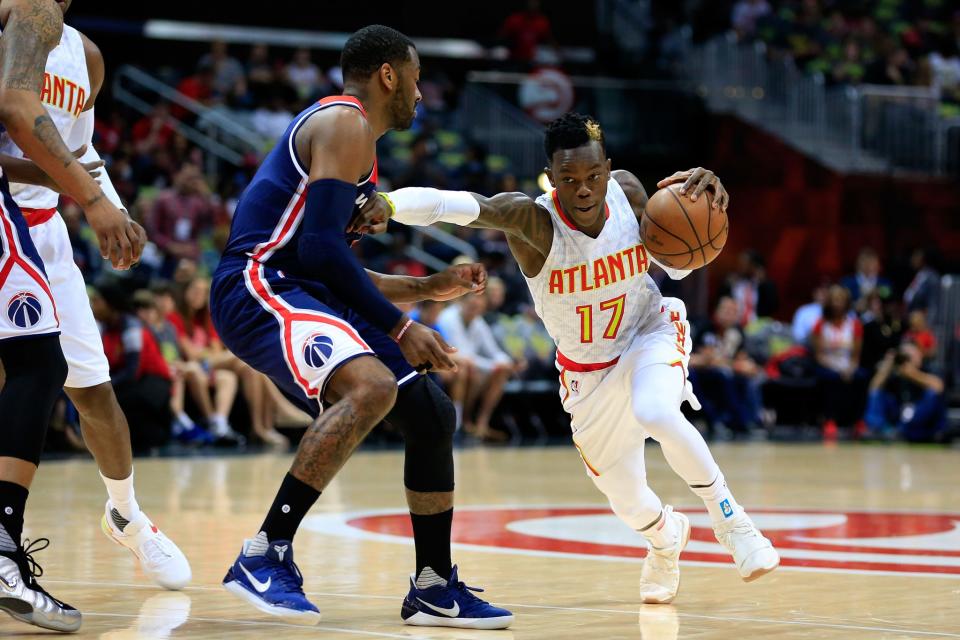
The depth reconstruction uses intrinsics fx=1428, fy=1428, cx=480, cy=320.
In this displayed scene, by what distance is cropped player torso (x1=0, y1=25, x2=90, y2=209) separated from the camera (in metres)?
5.04

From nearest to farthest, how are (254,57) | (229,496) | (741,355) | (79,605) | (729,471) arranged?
(79,605)
(229,496)
(729,471)
(741,355)
(254,57)

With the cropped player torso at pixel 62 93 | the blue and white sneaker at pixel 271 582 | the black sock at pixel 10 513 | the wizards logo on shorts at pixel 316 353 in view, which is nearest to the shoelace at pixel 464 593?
the blue and white sneaker at pixel 271 582

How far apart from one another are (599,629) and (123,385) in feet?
27.6

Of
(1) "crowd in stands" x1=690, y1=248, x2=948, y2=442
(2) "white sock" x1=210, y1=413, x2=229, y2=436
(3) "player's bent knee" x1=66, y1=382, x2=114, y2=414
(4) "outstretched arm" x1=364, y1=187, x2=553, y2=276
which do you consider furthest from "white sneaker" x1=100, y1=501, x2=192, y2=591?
(1) "crowd in stands" x1=690, y1=248, x2=948, y2=442

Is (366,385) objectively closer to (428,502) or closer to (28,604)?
(428,502)

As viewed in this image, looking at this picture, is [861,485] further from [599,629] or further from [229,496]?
[599,629]

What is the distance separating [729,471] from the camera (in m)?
11.3

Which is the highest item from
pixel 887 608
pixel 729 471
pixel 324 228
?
pixel 324 228

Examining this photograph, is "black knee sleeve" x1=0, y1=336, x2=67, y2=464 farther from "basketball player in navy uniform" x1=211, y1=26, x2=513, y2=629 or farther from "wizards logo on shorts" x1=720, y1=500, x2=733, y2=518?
"wizards logo on shorts" x1=720, y1=500, x2=733, y2=518

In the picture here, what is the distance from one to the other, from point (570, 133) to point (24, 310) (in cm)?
219

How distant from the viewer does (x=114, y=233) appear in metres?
4.27

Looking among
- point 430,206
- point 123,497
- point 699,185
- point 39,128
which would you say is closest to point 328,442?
point 430,206

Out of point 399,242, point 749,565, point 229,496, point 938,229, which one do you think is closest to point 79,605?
point 749,565

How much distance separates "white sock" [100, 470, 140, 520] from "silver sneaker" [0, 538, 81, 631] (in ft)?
3.80
